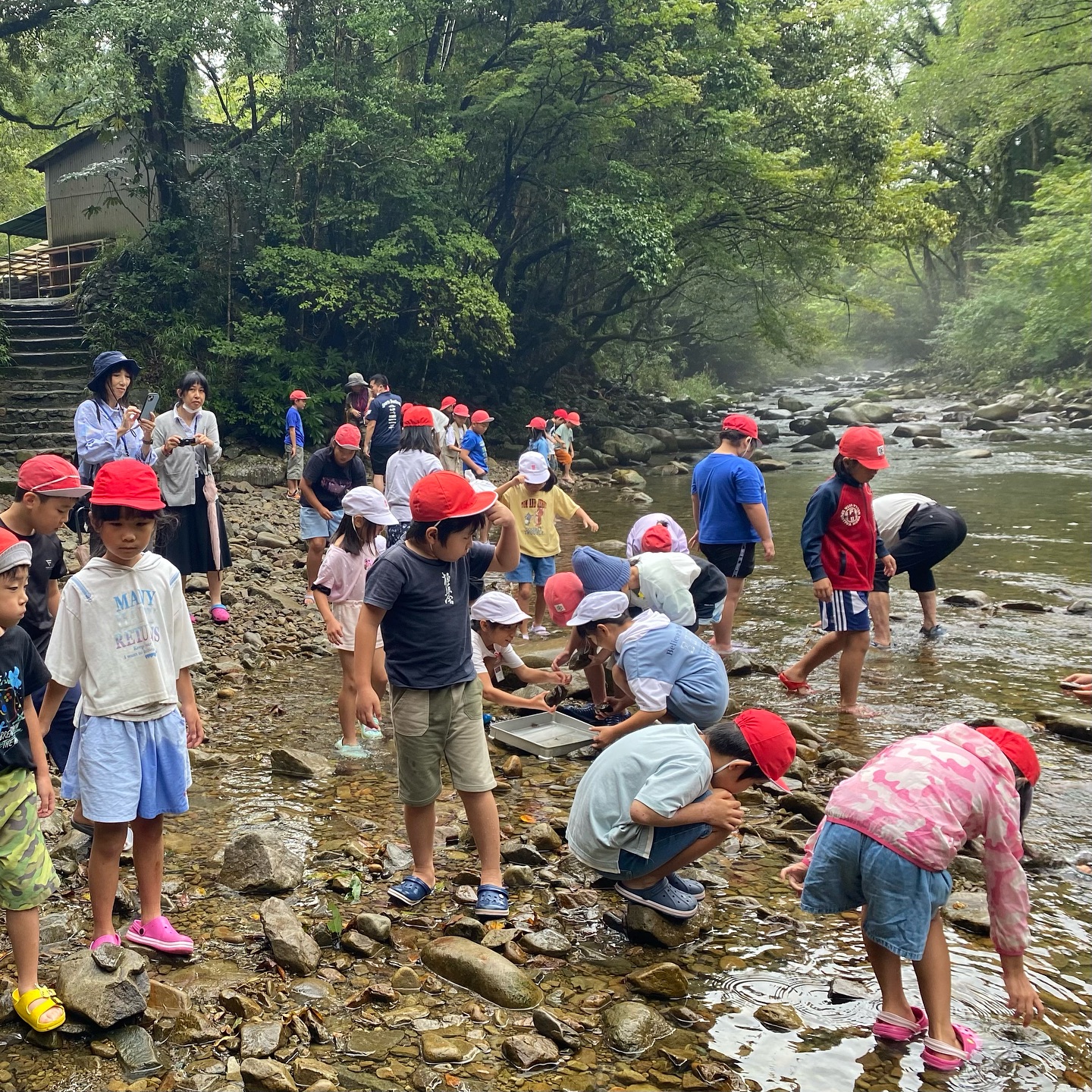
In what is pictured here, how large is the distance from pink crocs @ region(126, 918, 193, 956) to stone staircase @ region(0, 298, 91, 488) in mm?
13248

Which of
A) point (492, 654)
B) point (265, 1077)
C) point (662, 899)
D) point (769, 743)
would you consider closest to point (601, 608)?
point (492, 654)

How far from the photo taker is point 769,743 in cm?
378

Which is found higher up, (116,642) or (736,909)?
(116,642)

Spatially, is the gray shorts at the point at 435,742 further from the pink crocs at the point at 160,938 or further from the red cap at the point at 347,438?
the red cap at the point at 347,438

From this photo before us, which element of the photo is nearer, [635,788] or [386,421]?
[635,788]

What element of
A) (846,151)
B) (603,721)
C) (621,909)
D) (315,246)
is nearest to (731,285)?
(846,151)

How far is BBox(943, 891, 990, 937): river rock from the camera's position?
402 cm

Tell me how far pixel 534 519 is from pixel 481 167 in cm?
1748

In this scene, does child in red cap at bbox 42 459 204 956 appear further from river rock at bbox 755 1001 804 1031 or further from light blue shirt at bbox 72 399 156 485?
light blue shirt at bbox 72 399 156 485

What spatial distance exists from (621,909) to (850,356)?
64.3 meters

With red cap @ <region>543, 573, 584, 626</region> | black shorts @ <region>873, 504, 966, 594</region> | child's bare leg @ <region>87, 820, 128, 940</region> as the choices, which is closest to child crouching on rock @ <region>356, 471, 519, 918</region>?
child's bare leg @ <region>87, 820, 128, 940</region>

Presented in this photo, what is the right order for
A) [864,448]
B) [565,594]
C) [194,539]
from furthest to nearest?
[194,539], [864,448], [565,594]

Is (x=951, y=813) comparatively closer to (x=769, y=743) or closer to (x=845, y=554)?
(x=769, y=743)

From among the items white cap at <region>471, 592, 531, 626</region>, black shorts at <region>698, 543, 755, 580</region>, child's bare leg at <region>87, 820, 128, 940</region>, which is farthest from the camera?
black shorts at <region>698, 543, 755, 580</region>
